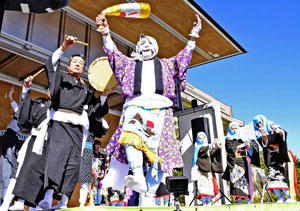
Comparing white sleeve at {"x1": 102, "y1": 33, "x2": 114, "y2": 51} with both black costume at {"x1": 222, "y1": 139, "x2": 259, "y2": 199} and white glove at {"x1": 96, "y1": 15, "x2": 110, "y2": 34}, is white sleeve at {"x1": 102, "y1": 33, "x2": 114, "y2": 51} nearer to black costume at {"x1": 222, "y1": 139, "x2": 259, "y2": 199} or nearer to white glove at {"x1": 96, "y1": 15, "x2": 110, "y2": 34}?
white glove at {"x1": 96, "y1": 15, "x2": 110, "y2": 34}

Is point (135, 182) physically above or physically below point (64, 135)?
below

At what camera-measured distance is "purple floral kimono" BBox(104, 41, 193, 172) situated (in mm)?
2340

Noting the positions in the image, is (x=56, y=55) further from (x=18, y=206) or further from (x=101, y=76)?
(x=18, y=206)

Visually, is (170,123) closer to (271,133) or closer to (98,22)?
(98,22)

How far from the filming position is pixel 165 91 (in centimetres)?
258

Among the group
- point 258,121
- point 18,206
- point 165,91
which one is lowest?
point 18,206

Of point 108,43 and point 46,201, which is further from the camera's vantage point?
point 108,43

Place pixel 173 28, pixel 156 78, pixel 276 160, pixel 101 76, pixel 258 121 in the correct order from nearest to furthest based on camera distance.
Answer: pixel 156 78, pixel 101 76, pixel 276 160, pixel 258 121, pixel 173 28

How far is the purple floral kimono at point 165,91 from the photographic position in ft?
7.68

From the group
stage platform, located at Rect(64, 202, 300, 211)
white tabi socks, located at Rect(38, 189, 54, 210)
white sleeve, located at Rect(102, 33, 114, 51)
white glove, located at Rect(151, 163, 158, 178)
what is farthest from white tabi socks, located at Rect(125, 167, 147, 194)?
white sleeve, located at Rect(102, 33, 114, 51)

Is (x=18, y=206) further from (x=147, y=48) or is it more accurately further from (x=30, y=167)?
(x=147, y=48)

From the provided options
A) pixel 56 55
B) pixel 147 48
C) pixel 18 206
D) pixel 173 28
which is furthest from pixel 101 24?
pixel 173 28

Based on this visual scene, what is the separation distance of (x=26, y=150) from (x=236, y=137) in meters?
3.83

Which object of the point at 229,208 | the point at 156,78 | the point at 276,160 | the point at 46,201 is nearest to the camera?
the point at 229,208
